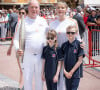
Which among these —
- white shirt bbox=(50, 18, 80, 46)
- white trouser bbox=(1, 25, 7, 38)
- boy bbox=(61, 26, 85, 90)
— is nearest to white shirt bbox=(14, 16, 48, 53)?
white shirt bbox=(50, 18, 80, 46)

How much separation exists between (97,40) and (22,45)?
16.7ft

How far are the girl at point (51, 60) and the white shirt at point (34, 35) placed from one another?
0.42ft

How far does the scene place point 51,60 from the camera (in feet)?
12.5

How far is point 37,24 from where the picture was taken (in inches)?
155

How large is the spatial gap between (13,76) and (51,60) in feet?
10.1

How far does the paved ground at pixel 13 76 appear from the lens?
18.0 ft

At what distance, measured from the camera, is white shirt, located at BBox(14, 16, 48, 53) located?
3885 millimetres

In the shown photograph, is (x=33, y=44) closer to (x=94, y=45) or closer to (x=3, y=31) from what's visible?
(x=94, y=45)

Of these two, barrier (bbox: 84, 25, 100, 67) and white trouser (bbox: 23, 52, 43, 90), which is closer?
white trouser (bbox: 23, 52, 43, 90)

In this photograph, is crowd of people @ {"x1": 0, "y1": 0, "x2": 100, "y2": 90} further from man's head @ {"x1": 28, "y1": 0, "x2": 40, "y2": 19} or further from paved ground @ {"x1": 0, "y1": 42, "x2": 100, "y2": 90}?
paved ground @ {"x1": 0, "y1": 42, "x2": 100, "y2": 90}

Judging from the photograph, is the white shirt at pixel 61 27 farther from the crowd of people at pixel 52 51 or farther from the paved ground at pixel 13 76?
the paved ground at pixel 13 76

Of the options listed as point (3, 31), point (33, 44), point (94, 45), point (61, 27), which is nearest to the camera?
point (33, 44)

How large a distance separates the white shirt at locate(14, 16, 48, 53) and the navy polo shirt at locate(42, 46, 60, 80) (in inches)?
6.2

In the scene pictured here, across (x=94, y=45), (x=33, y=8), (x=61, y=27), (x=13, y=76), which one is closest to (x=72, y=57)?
(x=61, y=27)
